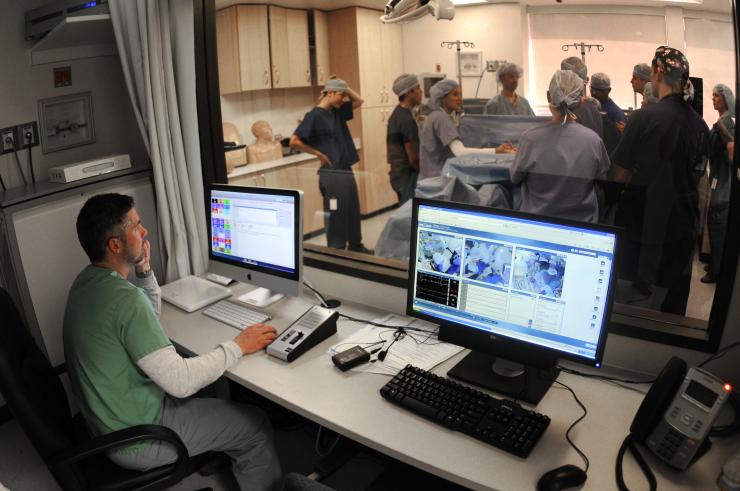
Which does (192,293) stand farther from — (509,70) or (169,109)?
(509,70)

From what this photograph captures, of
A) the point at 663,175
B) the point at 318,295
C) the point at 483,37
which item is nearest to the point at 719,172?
the point at 663,175

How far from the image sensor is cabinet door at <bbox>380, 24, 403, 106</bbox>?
17.0 ft

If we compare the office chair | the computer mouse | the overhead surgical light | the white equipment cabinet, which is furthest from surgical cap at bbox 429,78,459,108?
the computer mouse

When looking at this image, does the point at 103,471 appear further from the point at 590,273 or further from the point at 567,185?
the point at 567,185

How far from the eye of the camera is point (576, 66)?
315 centimetres

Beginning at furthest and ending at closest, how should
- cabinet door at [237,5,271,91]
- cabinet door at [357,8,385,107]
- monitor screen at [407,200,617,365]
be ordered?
cabinet door at [357,8,385,107] → cabinet door at [237,5,271,91] → monitor screen at [407,200,617,365]

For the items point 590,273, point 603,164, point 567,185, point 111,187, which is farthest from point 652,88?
point 111,187

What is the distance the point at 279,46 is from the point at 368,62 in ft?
2.66

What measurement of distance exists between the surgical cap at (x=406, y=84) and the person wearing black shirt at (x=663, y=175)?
163 cm

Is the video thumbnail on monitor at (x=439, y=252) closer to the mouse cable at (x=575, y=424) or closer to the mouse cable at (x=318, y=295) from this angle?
the mouse cable at (x=575, y=424)

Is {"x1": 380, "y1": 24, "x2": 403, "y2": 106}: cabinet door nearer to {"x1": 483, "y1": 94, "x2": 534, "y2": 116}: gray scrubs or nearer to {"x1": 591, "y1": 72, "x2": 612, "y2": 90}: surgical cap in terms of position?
{"x1": 483, "y1": 94, "x2": 534, "y2": 116}: gray scrubs

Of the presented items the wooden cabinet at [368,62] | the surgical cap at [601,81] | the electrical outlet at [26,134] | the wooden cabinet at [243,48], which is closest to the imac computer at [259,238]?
the electrical outlet at [26,134]

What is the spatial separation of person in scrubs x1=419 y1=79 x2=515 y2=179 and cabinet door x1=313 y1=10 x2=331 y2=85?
7.10 ft

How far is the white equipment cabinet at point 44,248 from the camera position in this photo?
7.62 feet
